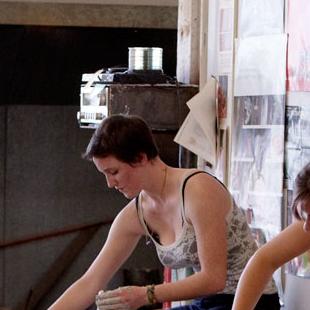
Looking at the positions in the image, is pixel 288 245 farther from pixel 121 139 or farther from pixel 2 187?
pixel 2 187

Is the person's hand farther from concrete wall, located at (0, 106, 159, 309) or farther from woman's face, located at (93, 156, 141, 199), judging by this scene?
concrete wall, located at (0, 106, 159, 309)

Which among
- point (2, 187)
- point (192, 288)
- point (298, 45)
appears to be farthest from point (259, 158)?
point (2, 187)

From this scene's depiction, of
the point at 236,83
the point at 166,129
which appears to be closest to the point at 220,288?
the point at 236,83

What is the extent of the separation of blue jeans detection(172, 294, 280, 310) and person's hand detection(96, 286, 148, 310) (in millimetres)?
198

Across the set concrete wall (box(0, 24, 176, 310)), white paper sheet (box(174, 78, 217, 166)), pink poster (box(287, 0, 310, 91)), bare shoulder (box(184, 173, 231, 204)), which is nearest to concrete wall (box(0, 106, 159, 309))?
concrete wall (box(0, 24, 176, 310))

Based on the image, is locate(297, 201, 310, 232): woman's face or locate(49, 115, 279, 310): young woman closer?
locate(297, 201, 310, 232): woman's face

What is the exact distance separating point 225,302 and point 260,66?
2.86 ft

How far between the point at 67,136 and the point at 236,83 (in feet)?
9.84

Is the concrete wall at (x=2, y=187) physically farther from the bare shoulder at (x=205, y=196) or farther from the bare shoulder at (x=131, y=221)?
the bare shoulder at (x=205, y=196)

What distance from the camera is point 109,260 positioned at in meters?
3.04

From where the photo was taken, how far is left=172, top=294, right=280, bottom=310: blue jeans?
2768mm

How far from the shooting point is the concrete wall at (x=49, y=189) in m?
6.36

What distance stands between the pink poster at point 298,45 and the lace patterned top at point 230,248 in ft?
1.45

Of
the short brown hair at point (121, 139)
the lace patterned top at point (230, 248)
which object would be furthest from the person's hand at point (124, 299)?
the short brown hair at point (121, 139)
